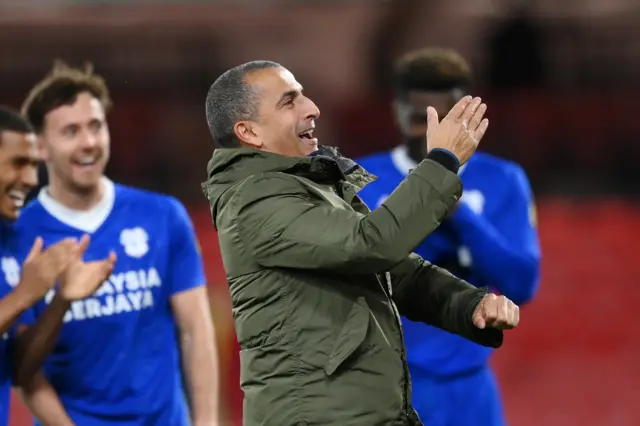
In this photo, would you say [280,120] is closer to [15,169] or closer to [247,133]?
[247,133]

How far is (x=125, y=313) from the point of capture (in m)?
3.96

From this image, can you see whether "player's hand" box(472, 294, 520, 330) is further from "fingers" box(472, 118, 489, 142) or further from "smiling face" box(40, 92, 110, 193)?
"smiling face" box(40, 92, 110, 193)

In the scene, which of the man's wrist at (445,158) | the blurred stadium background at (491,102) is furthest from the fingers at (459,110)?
the blurred stadium background at (491,102)

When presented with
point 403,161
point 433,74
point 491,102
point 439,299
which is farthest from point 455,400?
point 491,102

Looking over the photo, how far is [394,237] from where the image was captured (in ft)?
8.42

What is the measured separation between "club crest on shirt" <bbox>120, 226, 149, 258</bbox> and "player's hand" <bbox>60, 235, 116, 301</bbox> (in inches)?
11.5

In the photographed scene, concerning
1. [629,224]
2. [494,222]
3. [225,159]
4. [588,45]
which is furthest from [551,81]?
[225,159]

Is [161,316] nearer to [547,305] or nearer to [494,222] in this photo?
[494,222]

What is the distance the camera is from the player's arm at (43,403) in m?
3.85

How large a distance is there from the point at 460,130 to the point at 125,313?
166 centimetres

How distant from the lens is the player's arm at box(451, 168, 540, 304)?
13.2 ft

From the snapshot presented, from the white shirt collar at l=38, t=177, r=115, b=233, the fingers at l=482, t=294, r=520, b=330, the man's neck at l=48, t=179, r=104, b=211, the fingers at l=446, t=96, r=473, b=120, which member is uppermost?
the fingers at l=446, t=96, r=473, b=120

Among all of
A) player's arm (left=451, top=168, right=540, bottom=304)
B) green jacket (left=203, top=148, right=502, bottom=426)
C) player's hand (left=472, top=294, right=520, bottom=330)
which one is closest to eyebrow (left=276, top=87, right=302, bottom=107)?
green jacket (left=203, top=148, right=502, bottom=426)

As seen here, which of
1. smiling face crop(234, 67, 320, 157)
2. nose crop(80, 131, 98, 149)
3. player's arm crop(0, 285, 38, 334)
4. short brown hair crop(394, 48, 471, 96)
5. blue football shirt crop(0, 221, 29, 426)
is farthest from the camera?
short brown hair crop(394, 48, 471, 96)
